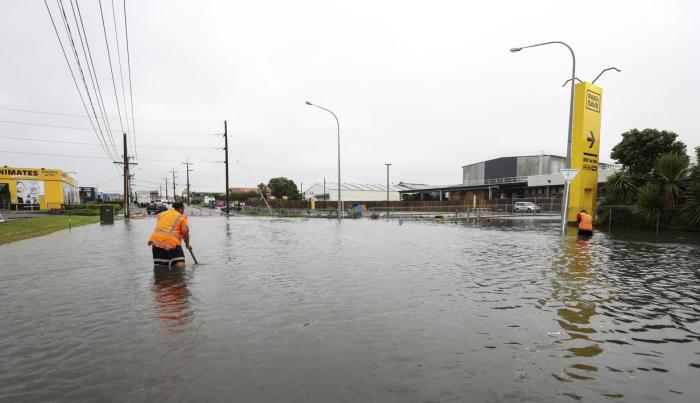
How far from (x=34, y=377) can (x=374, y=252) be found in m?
9.33

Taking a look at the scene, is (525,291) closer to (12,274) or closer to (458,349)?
(458,349)

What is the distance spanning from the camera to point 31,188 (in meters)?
51.7

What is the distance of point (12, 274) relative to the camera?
846 cm

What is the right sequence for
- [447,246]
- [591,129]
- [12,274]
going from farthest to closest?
[591,129], [447,246], [12,274]

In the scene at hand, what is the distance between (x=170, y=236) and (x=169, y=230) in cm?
18

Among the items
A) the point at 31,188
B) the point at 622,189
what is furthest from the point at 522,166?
the point at 31,188

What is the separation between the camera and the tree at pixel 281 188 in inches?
3497

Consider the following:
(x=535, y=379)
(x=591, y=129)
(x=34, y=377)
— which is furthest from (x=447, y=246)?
(x=591, y=129)

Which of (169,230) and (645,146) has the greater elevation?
(645,146)

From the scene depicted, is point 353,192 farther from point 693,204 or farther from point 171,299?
point 171,299

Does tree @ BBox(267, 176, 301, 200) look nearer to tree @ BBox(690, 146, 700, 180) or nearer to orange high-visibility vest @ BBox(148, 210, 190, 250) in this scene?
tree @ BBox(690, 146, 700, 180)

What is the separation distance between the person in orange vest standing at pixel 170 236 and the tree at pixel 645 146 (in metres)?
30.0

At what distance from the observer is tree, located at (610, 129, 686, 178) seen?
28.0 meters

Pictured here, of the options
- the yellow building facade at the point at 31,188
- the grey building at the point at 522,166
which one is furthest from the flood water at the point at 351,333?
the grey building at the point at 522,166
